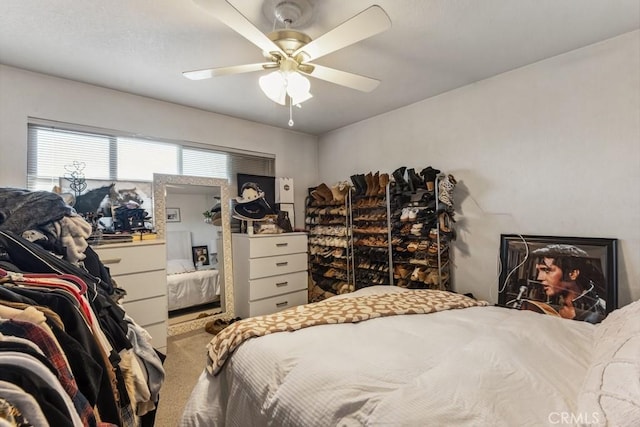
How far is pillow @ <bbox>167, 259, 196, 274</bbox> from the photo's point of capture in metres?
2.95

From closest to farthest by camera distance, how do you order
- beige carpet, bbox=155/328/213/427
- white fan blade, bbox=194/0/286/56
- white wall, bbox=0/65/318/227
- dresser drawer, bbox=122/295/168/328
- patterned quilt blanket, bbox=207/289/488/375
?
white fan blade, bbox=194/0/286/56, patterned quilt blanket, bbox=207/289/488/375, beige carpet, bbox=155/328/213/427, white wall, bbox=0/65/318/227, dresser drawer, bbox=122/295/168/328

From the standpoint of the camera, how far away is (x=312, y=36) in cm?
184

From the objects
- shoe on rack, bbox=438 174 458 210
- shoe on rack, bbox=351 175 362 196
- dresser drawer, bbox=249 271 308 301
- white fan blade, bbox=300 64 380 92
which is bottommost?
dresser drawer, bbox=249 271 308 301

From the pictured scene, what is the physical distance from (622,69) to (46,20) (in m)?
3.50

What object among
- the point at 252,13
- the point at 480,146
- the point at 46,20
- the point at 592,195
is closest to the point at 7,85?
the point at 46,20

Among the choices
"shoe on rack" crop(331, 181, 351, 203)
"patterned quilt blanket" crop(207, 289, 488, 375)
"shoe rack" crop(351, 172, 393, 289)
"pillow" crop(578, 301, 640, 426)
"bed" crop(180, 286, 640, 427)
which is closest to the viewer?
"pillow" crop(578, 301, 640, 426)

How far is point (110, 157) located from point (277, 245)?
176cm

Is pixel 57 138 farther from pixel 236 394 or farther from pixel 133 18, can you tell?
pixel 236 394

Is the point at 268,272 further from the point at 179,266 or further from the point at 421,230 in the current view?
the point at 421,230

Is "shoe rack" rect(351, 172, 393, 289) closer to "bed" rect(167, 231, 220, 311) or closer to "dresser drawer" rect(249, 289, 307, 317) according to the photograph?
"dresser drawer" rect(249, 289, 307, 317)

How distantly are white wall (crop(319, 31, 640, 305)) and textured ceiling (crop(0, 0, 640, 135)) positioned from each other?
0.18 metres

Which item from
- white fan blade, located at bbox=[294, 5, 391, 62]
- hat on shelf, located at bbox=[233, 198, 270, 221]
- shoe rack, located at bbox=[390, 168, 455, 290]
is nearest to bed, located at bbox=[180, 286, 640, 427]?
shoe rack, located at bbox=[390, 168, 455, 290]

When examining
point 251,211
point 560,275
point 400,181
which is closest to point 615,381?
point 560,275

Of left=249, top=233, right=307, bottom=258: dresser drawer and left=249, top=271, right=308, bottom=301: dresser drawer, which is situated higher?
left=249, top=233, right=307, bottom=258: dresser drawer
